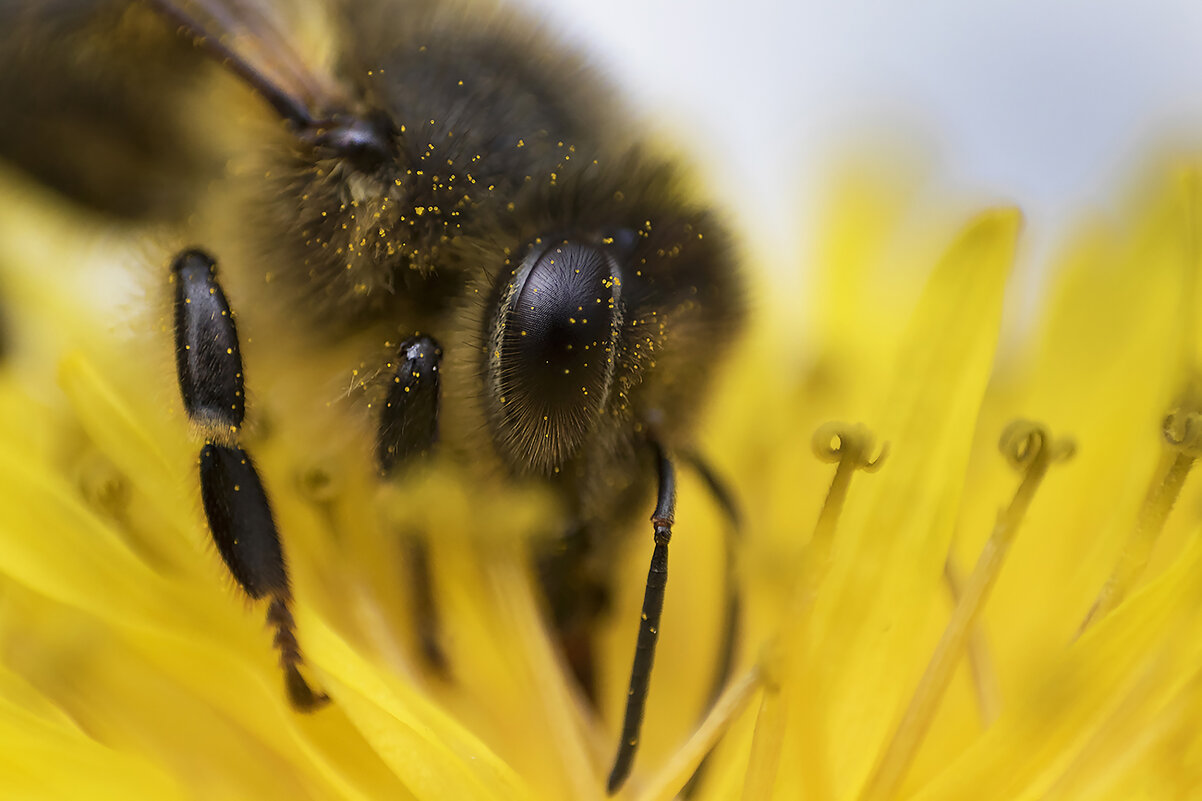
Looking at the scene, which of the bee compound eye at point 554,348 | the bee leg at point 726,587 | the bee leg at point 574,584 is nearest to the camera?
the bee compound eye at point 554,348

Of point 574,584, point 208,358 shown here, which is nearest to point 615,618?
point 574,584

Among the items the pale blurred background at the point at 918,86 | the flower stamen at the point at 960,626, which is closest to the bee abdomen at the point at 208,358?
the flower stamen at the point at 960,626

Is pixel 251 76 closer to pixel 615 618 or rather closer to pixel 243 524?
pixel 243 524

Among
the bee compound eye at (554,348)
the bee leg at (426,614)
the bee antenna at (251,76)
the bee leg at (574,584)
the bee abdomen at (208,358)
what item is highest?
the bee antenna at (251,76)

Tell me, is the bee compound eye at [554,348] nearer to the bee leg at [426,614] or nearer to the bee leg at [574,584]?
the bee leg at [574,584]

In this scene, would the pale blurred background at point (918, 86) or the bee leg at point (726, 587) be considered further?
the pale blurred background at point (918, 86)

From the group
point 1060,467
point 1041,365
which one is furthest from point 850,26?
point 1060,467
